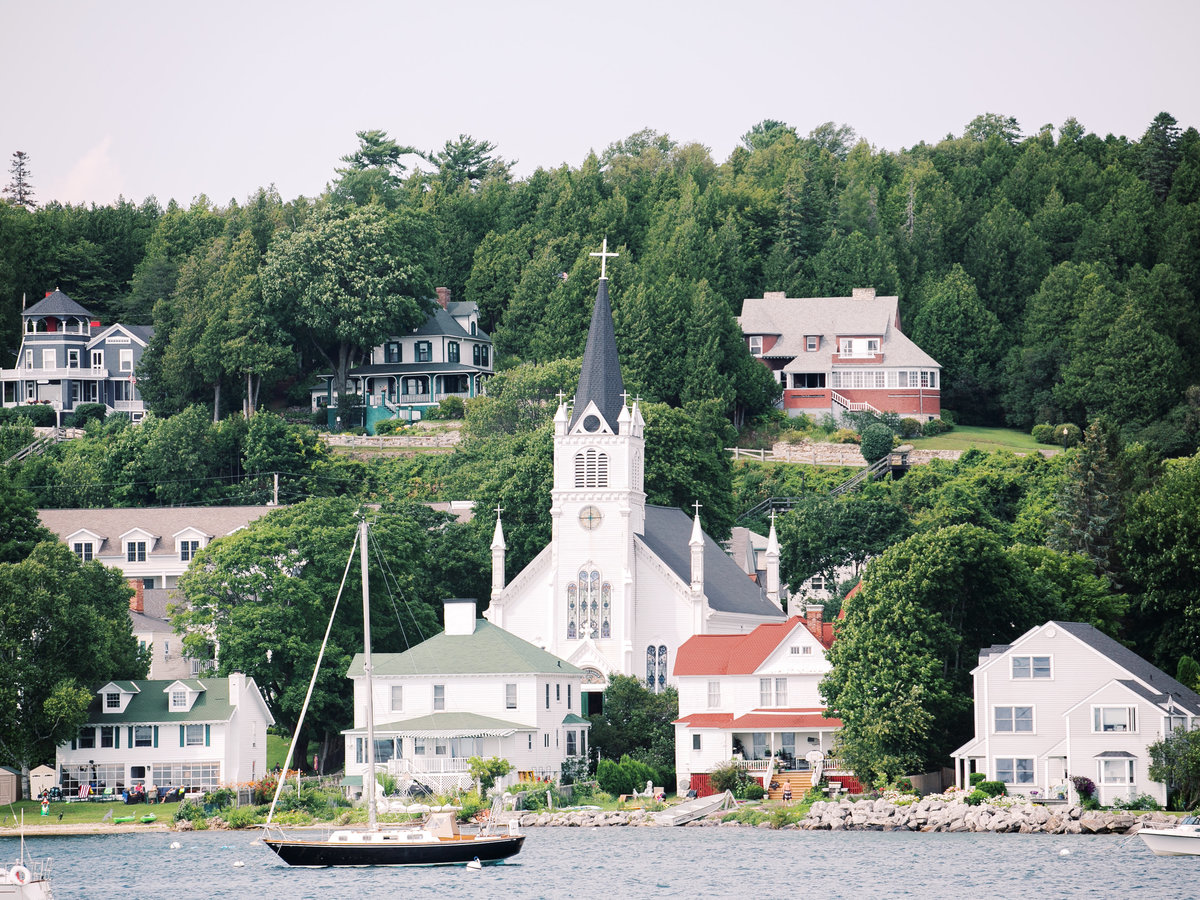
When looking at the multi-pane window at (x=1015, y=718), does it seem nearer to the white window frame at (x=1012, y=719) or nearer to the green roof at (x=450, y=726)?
the white window frame at (x=1012, y=719)

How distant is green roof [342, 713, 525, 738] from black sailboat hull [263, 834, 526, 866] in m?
15.6

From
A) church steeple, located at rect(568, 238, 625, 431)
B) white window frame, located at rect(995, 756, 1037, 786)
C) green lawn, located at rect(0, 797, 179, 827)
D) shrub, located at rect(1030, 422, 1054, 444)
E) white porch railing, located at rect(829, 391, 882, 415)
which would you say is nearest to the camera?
white window frame, located at rect(995, 756, 1037, 786)

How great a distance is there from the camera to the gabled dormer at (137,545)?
348 ft

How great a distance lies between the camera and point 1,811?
75750mm

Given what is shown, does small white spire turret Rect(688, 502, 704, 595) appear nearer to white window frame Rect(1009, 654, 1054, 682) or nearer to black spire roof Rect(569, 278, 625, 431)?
black spire roof Rect(569, 278, 625, 431)

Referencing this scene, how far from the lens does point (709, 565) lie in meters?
92.0

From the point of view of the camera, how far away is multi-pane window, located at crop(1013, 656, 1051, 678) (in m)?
69.2

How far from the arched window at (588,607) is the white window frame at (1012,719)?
21659 mm

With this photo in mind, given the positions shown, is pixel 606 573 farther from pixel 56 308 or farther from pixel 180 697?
pixel 56 308

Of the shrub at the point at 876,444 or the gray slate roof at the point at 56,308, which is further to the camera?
the gray slate roof at the point at 56,308

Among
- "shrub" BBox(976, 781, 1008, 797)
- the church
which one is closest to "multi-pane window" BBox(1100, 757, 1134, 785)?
"shrub" BBox(976, 781, 1008, 797)

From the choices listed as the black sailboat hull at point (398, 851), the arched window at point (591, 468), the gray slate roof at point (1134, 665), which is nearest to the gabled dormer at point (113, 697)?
the black sailboat hull at point (398, 851)

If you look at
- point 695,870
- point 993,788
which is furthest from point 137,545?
point 695,870

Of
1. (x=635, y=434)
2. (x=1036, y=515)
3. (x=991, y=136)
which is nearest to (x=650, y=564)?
(x=635, y=434)
